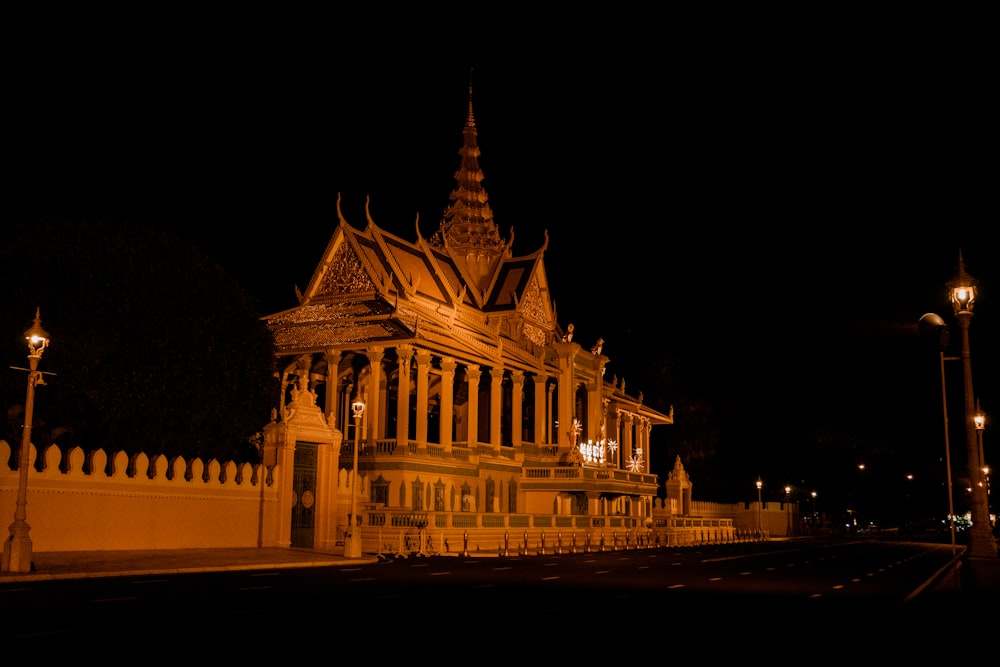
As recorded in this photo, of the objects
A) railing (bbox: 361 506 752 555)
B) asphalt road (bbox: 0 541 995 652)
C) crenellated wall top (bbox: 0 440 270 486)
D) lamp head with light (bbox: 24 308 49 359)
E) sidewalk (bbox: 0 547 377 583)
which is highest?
lamp head with light (bbox: 24 308 49 359)

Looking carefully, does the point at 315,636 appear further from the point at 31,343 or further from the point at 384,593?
the point at 31,343

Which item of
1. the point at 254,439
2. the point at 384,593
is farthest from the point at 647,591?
the point at 254,439

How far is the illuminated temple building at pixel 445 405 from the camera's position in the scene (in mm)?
36406

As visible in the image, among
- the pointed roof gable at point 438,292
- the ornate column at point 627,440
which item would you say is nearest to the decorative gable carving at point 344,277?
the pointed roof gable at point 438,292

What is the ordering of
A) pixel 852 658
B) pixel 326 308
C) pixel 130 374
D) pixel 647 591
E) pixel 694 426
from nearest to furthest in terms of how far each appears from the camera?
pixel 852 658 < pixel 647 591 < pixel 130 374 < pixel 326 308 < pixel 694 426

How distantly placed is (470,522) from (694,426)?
47054 mm

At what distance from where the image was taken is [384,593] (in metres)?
17.4

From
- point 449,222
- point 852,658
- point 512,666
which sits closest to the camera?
point 512,666

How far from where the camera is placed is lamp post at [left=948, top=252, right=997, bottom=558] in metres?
26.2

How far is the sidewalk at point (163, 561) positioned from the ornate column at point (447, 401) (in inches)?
711

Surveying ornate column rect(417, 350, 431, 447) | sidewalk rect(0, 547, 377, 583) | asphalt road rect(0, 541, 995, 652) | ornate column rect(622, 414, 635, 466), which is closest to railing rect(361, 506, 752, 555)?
sidewalk rect(0, 547, 377, 583)

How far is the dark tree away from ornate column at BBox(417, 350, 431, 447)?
37.1 ft

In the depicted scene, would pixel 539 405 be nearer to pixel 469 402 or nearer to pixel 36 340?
pixel 469 402

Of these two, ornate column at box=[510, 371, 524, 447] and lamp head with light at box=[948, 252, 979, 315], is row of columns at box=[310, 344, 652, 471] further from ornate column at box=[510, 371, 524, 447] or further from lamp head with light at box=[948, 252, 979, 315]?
lamp head with light at box=[948, 252, 979, 315]
